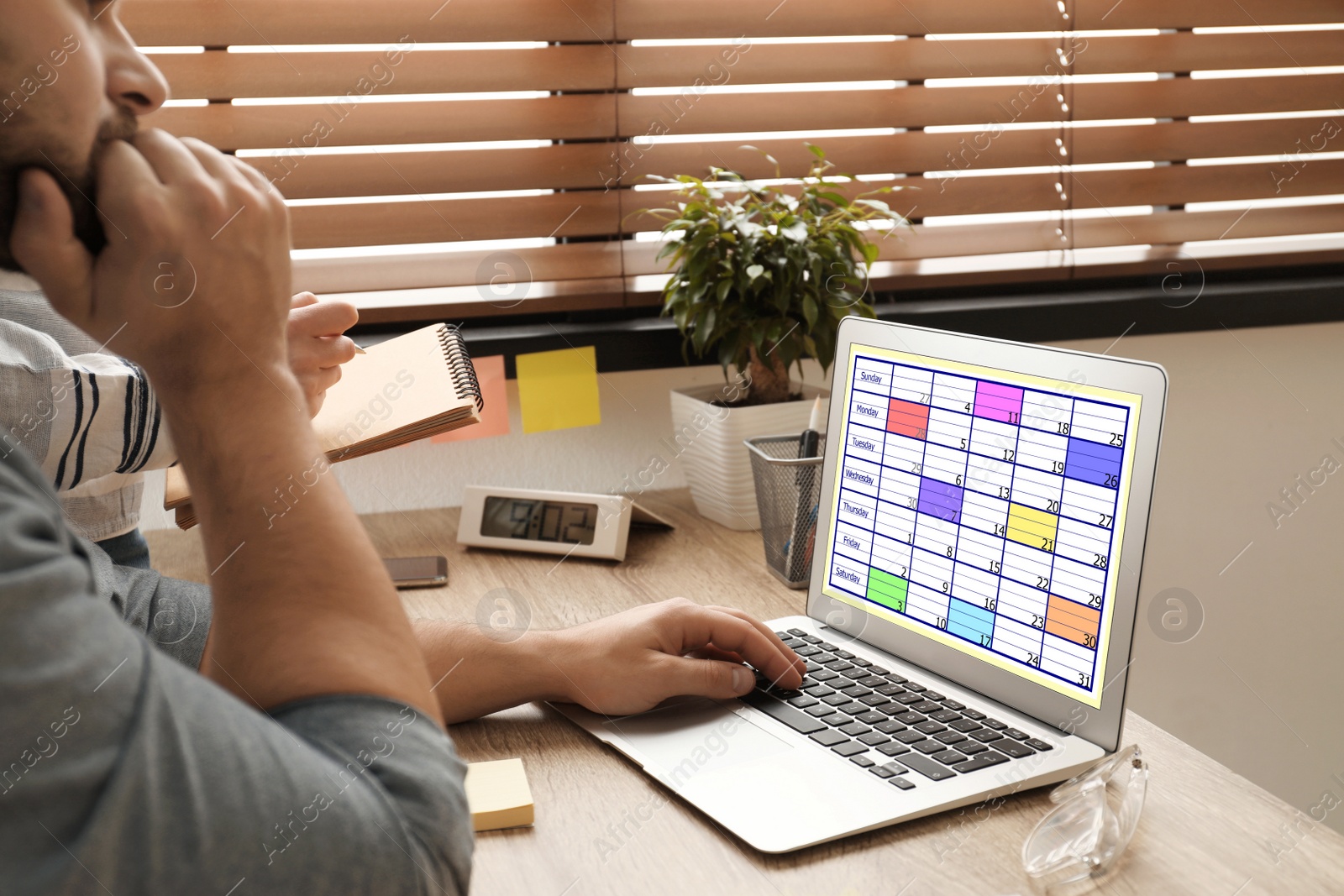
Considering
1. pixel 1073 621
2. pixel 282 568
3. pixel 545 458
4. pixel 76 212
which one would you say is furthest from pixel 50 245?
pixel 545 458

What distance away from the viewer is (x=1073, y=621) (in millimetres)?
711

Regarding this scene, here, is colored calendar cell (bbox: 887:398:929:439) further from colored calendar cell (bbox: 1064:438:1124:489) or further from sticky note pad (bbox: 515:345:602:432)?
sticky note pad (bbox: 515:345:602:432)

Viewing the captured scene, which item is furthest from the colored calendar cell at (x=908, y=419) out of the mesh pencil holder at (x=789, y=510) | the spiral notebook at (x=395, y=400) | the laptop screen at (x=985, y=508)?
the spiral notebook at (x=395, y=400)

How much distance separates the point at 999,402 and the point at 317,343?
575 mm

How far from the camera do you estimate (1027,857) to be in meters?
0.60

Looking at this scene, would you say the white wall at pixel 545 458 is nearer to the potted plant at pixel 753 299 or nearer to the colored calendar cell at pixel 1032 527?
the potted plant at pixel 753 299

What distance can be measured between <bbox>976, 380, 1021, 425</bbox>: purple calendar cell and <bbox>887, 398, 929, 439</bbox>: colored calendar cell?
0.18ft

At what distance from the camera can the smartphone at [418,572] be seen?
1153 millimetres

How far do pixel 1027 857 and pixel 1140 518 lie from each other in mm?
222

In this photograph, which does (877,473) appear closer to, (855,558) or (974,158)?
(855,558)

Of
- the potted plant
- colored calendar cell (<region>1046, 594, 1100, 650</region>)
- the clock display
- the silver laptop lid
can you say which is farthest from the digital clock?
colored calendar cell (<region>1046, 594, 1100, 650</region>)

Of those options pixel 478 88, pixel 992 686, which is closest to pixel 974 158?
pixel 478 88

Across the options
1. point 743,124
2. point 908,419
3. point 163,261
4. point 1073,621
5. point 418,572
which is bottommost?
point 418,572

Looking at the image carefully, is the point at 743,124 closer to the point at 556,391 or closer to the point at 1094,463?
the point at 556,391
